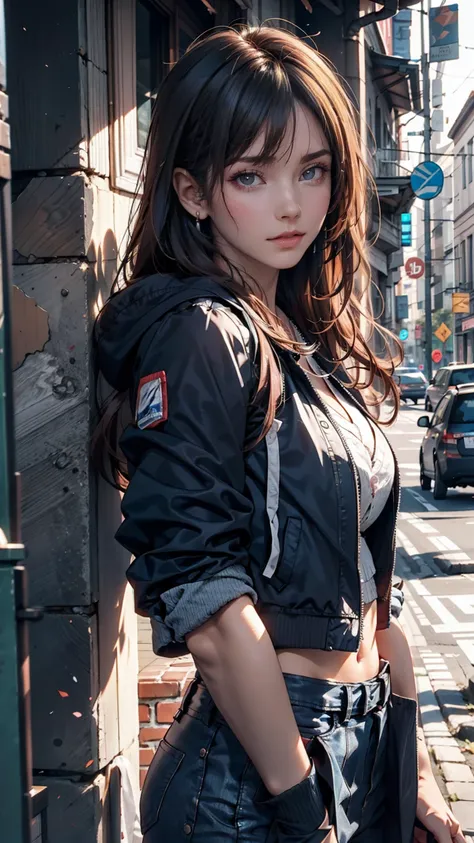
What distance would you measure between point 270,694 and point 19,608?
44cm

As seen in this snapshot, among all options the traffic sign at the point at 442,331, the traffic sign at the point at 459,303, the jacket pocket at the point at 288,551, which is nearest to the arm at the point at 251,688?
the jacket pocket at the point at 288,551

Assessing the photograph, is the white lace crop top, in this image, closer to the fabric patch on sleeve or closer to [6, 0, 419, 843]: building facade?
the fabric patch on sleeve

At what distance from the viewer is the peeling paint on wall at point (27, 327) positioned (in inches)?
83.4

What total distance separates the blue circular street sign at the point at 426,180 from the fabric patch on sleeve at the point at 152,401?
23.0 metres

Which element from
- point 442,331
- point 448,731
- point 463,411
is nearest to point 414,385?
point 442,331

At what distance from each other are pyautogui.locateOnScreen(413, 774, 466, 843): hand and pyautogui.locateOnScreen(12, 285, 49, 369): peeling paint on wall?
115cm

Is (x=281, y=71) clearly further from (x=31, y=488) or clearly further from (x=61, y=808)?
(x=61, y=808)

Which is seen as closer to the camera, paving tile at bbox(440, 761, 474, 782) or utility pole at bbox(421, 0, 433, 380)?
paving tile at bbox(440, 761, 474, 782)

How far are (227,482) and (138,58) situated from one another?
1.78 m

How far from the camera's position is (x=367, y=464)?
5.67 ft

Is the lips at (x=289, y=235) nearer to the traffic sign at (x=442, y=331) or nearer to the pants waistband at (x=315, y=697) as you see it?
the pants waistband at (x=315, y=697)

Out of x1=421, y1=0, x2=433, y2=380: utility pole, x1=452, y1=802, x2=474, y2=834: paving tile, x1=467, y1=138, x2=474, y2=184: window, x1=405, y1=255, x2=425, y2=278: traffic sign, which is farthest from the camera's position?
x1=467, y1=138, x2=474, y2=184: window

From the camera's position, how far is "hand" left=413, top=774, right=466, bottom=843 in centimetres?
184

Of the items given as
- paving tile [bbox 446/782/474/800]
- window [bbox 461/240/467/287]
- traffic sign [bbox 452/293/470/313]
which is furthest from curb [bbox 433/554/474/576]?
window [bbox 461/240/467/287]
